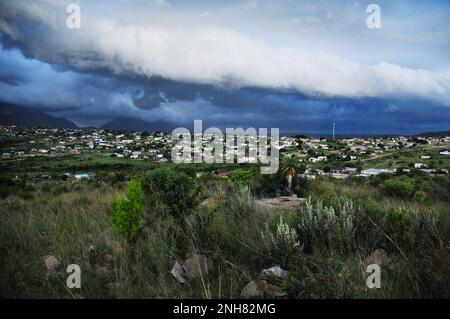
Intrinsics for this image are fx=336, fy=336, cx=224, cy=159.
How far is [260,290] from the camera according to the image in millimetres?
3234

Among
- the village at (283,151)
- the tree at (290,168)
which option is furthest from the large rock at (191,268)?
the village at (283,151)

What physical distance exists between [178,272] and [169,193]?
227 cm

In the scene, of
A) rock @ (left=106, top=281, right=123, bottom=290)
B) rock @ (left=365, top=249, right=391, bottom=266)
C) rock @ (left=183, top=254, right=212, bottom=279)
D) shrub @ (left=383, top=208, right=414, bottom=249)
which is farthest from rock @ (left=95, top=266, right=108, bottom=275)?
shrub @ (left=383, top=208, right=414, bottom=249)

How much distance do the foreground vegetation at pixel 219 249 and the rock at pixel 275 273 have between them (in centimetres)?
14

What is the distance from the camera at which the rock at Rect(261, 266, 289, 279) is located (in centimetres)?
348

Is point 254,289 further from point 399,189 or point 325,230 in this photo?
point 399,189

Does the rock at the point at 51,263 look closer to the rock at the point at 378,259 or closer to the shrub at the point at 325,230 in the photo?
the shrub at the point at 325,230

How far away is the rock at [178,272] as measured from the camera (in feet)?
11.7

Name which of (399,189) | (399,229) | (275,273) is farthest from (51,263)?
(399,189)

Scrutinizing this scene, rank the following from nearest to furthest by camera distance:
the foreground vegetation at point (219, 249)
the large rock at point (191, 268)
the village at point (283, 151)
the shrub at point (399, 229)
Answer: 1. the foreground vegetation at point (219, 249)
2. the large rock at point (191, 268)
3. the shrub at point (399, 229)
4. the village at point (283, 151)
